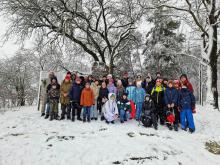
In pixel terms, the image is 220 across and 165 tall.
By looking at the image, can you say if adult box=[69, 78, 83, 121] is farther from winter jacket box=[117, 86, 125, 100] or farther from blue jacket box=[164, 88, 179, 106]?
blue jacket box=[164, 88, 179, 106]

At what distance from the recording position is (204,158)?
7.05m

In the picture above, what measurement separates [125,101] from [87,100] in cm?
159

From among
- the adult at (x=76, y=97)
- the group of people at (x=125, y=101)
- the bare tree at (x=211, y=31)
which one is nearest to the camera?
the group of people at (x=125, y=101)

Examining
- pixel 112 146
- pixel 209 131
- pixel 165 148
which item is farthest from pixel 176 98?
pixel 112 146

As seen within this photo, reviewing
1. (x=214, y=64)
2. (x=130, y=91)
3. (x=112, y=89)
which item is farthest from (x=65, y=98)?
(x=214, y=64)

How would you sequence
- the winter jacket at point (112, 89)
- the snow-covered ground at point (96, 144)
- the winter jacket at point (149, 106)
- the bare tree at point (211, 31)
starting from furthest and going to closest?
the bare tree at point (211, 31), the winter jacket at point (112, 89), the winter jacket at point (149, 106), the snow-covered ground at point (96, 144)

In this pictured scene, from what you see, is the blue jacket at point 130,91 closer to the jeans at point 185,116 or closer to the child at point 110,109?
the child at point 110,109

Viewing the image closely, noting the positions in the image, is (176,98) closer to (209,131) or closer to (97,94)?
(209,131)

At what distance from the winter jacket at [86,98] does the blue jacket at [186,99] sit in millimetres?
3548

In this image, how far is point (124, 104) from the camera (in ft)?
34.2

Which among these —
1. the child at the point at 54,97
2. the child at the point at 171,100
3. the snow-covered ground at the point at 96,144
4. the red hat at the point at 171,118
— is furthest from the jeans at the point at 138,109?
the child at the point at 54,97

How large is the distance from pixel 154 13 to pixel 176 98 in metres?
9.28

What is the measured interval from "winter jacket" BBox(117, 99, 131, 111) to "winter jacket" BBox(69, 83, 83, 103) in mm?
1695

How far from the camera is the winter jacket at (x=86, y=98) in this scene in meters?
10.2
